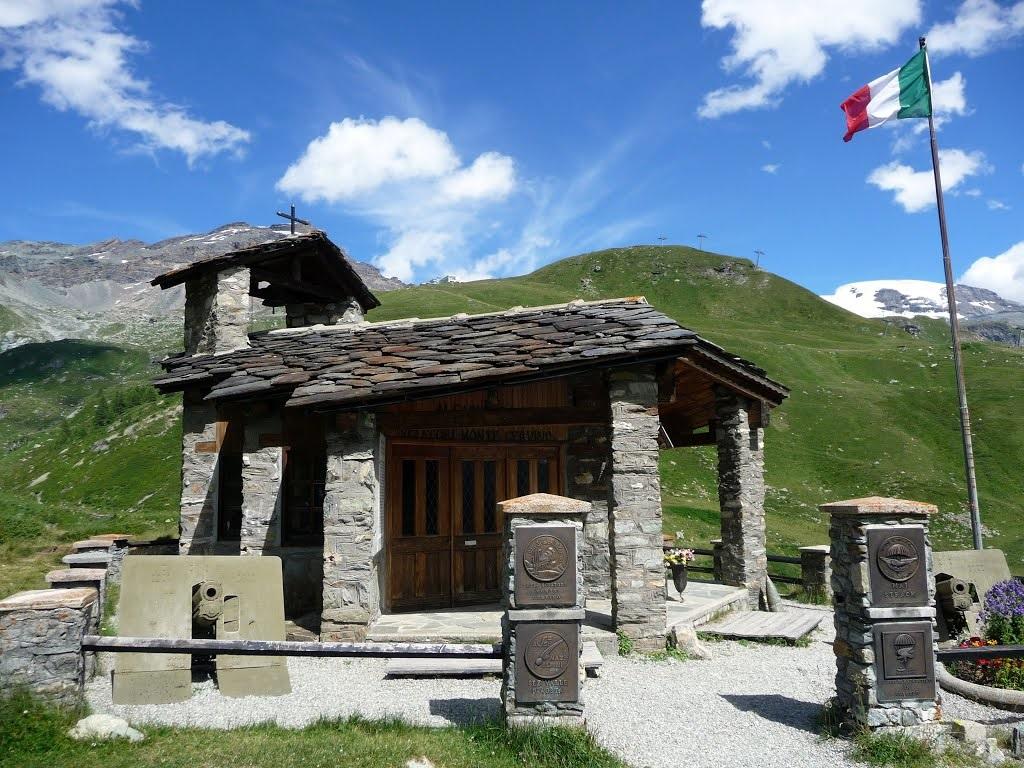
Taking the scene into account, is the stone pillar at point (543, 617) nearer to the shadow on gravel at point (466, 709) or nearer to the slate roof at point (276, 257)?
the shadow on gravel at point (466, 709)

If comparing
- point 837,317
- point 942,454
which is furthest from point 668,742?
point 837,317

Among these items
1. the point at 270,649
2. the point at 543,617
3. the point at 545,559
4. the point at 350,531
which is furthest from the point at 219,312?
the point at 543,617

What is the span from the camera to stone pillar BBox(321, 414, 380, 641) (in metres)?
9.20

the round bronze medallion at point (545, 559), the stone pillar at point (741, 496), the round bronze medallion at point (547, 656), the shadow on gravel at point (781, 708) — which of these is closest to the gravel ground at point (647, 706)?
the shadow on gravel at point (781, 708)

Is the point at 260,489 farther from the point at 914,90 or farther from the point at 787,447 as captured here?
the point at 787,447

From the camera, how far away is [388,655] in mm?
5977

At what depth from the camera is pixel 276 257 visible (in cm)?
1418

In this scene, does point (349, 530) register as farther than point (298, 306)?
No

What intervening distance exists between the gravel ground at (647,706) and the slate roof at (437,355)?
3.82m

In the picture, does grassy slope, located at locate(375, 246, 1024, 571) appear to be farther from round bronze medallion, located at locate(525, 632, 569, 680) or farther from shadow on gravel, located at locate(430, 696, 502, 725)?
round bronze medallion, located at locate(525, 632, 569, 680)

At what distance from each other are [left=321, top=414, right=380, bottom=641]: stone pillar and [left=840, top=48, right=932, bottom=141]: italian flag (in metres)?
11.0

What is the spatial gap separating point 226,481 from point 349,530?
3.94 m

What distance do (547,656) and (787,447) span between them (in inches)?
1343

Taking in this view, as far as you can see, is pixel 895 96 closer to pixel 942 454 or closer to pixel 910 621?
pixel 910 621
